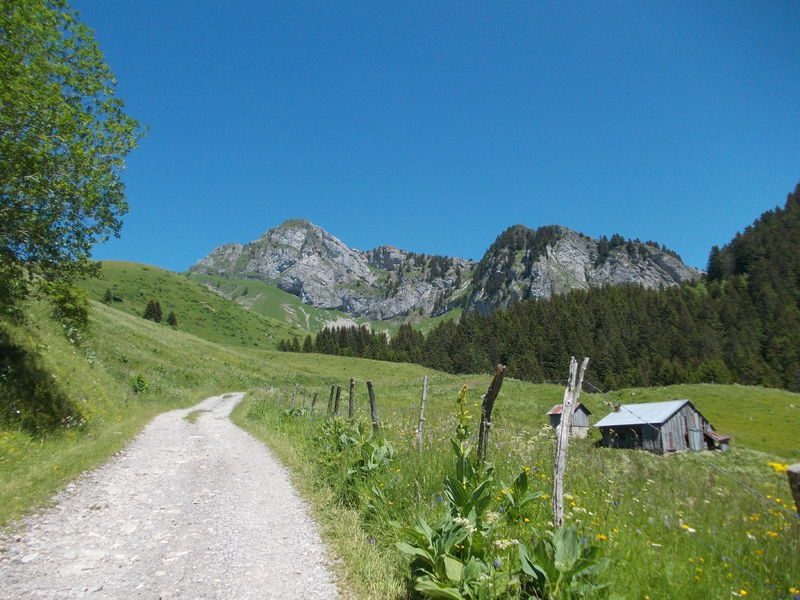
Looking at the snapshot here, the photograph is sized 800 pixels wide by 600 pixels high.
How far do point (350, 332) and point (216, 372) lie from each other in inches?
5378

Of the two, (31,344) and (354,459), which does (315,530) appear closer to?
(354,459)

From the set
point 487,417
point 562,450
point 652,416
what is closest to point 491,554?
point 562,450

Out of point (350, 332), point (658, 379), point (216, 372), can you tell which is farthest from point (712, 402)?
point (350, 332)

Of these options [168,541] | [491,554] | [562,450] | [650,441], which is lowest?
[168,541]

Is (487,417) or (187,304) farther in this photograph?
(187,304)

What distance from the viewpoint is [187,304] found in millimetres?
168875

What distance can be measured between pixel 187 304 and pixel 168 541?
181092 millimetres

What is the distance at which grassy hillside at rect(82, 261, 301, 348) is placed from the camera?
15062cm

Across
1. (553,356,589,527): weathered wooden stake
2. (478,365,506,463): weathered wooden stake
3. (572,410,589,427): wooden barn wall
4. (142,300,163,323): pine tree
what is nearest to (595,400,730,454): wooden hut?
(572,410,589,427): wooden barn wall

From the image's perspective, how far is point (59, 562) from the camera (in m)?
5.74

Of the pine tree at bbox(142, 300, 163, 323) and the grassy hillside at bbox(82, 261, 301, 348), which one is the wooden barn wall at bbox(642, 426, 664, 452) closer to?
the pine tree at bbox(142, 300, 163, 323)

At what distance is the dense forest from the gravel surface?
128709 millimetres

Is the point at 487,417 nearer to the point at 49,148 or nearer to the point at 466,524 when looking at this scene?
the point at 466,524

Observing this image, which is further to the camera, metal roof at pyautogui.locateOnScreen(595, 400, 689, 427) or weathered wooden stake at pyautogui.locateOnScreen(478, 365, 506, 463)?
metal roof at pyautogui.locateOnScreen(595, 400, 689, 427)
